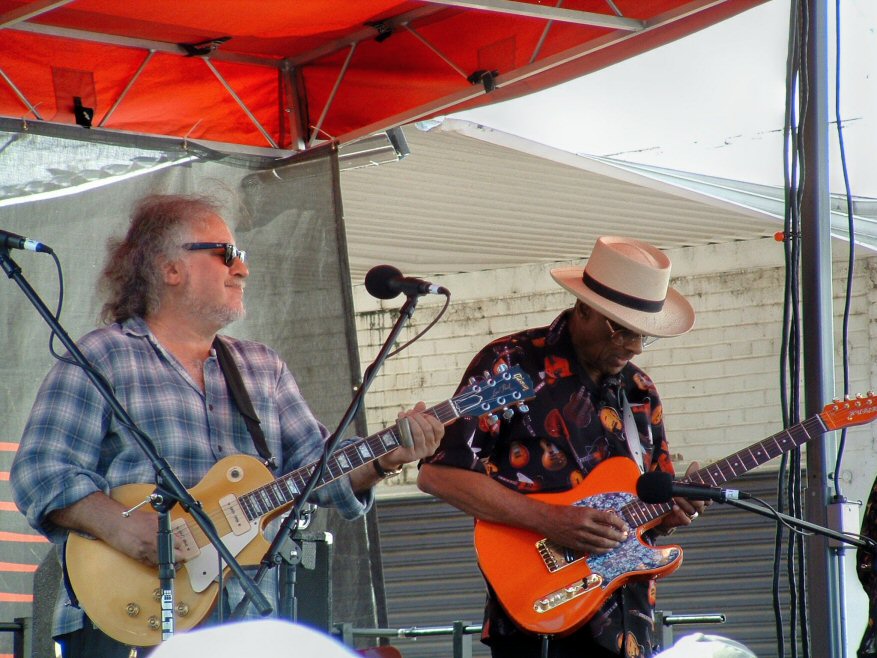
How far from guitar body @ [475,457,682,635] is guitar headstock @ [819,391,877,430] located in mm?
619

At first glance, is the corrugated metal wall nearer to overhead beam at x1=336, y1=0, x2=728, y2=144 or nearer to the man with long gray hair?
overhead beam at x1=336, y1=0, x2=728, y2=144

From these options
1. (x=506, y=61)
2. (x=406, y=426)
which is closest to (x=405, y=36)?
(x=506, y=61)

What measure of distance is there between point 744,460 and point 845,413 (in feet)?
1.45

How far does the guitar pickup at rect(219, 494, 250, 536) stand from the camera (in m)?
3.41

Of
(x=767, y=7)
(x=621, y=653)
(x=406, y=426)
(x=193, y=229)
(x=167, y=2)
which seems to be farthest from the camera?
(x=767, y=7)

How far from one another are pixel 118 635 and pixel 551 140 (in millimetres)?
4379

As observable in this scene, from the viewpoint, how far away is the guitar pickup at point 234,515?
3410mm

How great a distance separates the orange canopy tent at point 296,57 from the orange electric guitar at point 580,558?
1846mm

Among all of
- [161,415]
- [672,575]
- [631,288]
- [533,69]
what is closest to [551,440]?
[631,288]

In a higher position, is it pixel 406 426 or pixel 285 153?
pixel 285 153

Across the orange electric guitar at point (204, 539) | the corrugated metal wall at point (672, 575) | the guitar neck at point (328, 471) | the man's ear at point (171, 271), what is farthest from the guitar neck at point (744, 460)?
the corrugated metal wall at point (672, 575)

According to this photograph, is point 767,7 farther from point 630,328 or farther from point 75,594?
point 75,594

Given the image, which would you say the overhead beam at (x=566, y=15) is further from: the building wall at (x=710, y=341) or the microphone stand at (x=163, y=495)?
the building wall at (x=710, y=341)

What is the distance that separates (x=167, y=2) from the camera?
4.61 m
